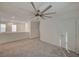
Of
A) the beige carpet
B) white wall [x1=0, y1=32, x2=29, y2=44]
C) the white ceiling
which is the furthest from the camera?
white wall [x1=0, y1=32, x2=29, y2=44]

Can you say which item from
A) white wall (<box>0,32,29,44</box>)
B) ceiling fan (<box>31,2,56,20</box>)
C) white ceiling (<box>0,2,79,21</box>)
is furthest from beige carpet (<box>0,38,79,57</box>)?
ceiling fan (<box>31,2,56,20</box>)

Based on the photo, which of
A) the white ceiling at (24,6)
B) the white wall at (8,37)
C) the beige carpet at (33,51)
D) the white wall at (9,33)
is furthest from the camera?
the white wall at (8,37)

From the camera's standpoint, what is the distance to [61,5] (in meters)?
2.39

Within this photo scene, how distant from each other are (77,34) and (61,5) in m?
0.98

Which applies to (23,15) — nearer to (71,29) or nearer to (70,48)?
(71,29)

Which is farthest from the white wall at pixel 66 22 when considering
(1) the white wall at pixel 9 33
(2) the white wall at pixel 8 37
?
(2) the white wall at pixel 8 37

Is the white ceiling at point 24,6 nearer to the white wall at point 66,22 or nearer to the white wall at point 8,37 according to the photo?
the white wall at point 66,22

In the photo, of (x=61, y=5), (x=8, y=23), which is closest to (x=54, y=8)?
(x=61, y=5)

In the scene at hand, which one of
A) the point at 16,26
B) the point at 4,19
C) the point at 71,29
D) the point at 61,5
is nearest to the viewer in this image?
the point at 61,5

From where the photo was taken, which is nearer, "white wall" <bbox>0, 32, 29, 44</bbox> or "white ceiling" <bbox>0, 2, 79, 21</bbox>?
"white ceiling" <bbox>0, 2, 79, 21</bbox>

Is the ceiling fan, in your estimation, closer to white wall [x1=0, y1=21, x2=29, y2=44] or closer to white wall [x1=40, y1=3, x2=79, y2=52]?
white wall [x1=40, y1=3, x2=79, y2=52]

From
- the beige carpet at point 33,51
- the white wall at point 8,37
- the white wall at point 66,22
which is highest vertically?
the white wall at point 66,22

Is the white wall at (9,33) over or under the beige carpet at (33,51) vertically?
over

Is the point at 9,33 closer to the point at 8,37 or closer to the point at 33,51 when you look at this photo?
the point at 8,37
